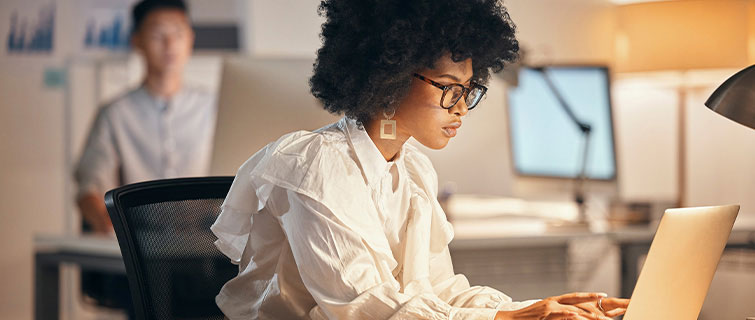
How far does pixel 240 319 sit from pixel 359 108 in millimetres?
351

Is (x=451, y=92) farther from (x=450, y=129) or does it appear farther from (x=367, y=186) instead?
(x=367, y=186)

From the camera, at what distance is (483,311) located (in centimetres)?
103

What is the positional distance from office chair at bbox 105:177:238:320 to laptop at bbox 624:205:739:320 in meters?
0.67

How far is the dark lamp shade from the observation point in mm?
1084

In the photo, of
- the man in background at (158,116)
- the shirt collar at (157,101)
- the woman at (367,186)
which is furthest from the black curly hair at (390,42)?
the shirt collar at (157,101)

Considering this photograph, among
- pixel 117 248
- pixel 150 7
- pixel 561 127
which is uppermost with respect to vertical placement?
pixel 150 7

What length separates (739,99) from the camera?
3.58 feet

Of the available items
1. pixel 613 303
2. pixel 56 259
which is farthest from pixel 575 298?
pixel 56 259

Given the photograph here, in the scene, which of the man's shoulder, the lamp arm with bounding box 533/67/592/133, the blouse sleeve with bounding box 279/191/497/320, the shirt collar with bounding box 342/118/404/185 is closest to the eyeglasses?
the shirt collar with bounding box 342/118/404/185

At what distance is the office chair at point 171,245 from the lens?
3.92 ft

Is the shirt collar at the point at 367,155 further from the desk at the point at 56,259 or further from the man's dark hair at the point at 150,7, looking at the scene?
the man's dark hair at the point at 150,7

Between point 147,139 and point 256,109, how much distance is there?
2.24 m

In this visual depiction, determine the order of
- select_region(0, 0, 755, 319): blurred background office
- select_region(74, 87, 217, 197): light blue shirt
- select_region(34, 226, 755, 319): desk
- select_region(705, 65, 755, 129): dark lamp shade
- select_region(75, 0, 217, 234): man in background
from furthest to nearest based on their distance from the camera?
select_region(75, 0, 217, 234): man in background < select_region(74, 87, 217, 197): light blue shirt < select_region(0, 0, 755, 319): blurred background office < select_region(34, 226, 755, 319): desk < select_region(705, 65, 755, 129): dark lamp shade

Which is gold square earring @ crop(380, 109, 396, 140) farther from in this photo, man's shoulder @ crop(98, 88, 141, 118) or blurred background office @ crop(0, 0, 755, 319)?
man's shoulder @ crop(98, 88, 141, 118)
